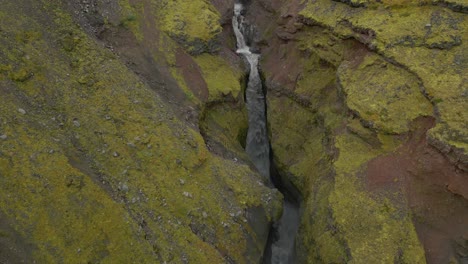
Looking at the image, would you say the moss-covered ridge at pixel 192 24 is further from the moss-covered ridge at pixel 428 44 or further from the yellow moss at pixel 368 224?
the yellow moss at pixel 368 224

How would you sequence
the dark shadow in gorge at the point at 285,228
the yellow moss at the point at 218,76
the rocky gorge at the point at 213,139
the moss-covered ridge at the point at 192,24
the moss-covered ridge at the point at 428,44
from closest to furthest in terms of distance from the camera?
the rocky gorge at the point at 213,139, the moss-covered ridge at the point at 428,44, the dark shadow in gorge at the point at 285,228, the yellow moss at the point at 218,76, the moss-covered ridge at the point at 192,24

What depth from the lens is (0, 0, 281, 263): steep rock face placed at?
1434 centimetres

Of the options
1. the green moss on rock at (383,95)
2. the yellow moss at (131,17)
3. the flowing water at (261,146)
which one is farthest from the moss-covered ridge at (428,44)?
the yellow moss at (131,17)

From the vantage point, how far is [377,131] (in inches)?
719

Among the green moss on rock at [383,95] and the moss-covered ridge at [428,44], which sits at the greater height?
the moss-covered ridge at [428,44]

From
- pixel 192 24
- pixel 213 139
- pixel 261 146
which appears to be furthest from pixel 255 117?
pixel 192 24

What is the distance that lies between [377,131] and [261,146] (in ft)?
31.8

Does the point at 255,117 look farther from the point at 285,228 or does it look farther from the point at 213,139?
the point at 285,228

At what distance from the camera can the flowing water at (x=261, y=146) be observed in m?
21.3

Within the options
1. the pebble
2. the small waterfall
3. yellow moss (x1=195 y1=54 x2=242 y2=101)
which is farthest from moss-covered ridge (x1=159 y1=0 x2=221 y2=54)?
the pebble

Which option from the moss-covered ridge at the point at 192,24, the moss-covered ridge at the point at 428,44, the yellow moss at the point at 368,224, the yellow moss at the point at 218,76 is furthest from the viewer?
the moss-covered ridge at the point at 192,24

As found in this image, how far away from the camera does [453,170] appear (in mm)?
15734

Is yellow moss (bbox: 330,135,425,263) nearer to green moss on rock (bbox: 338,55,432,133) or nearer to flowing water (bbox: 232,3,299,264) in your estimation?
green moss on rock (bbox: 338,55,432,133)

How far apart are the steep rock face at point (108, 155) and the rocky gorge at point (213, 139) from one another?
0.22 feet
